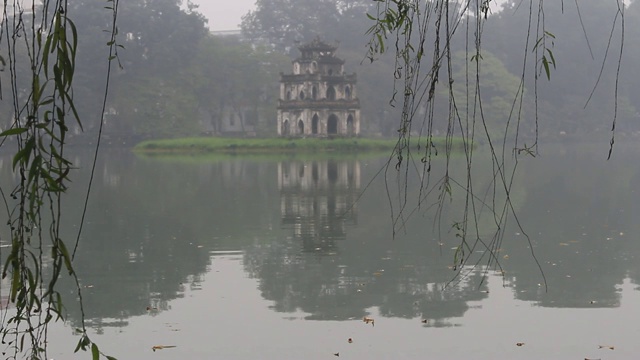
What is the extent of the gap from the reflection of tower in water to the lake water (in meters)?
0.08

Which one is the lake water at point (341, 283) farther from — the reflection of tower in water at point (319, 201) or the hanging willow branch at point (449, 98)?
the hanging willow branch at point (449, 98)

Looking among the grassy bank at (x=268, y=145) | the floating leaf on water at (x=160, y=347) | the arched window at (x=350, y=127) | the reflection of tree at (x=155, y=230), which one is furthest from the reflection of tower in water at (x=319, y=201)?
the arched window at (x=350, y=127)

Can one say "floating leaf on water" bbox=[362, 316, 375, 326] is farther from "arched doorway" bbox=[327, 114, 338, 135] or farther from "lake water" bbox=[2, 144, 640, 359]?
"arched doorway" bbox=[327, 114, 338, 135]

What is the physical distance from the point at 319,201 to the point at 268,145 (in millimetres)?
28151

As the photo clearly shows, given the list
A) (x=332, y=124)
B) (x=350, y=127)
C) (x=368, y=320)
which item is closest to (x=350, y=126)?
(x=350, y=127)

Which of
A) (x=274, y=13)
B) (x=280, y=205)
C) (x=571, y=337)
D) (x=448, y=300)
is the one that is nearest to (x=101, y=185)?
(x=280, y=205)

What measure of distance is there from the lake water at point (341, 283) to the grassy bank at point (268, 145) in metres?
27.0

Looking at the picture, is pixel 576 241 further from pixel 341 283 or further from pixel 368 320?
pixel 368 320

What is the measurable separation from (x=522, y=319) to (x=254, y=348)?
6.84ft

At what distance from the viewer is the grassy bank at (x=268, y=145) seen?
151ft

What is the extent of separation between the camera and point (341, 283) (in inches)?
367

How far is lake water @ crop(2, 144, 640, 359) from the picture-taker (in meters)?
6.88

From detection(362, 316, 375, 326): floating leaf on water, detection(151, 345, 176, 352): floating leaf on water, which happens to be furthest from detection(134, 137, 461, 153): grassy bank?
detection(151, 345, 176, 352): floating leaf on water

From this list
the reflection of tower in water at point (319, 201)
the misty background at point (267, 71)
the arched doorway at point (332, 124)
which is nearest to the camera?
the reflection of tower in water at point (319, 201)
